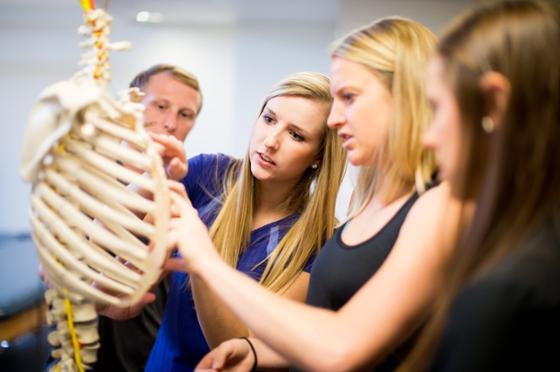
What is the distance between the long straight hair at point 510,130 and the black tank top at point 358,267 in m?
0.24

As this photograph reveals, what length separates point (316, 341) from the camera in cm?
86

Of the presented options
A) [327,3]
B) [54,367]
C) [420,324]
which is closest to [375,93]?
[420,324]

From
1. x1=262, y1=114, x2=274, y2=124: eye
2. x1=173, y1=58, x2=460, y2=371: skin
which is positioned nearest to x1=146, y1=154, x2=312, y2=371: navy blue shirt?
x1=262, y1=114, x2=274, y2=124: eye

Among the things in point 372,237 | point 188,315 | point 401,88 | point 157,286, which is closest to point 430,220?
point 372,237

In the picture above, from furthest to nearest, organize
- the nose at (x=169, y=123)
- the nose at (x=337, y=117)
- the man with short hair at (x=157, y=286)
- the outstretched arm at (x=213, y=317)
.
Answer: the nose at (x=169, y=123), the man with short hair at (x=157, y=286), the outstretched arm at (x=213, y=317), the nose at (x=337, y=117)

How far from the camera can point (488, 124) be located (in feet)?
2.49

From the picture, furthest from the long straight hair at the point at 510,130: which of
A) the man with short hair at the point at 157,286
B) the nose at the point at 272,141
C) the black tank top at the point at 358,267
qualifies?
the man with short hair at the point at 157,286

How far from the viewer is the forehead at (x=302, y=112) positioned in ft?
4.99

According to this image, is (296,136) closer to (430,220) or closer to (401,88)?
(401,88)

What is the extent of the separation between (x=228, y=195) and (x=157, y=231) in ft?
2.36

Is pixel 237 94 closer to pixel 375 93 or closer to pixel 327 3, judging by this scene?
pixel 327 3

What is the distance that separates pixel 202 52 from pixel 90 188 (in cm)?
278

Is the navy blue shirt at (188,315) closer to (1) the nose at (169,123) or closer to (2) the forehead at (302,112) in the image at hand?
(2) the forehead at (302,112)

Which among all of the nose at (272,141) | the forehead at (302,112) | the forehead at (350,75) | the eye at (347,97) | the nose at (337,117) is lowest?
the nose at (272,141)
